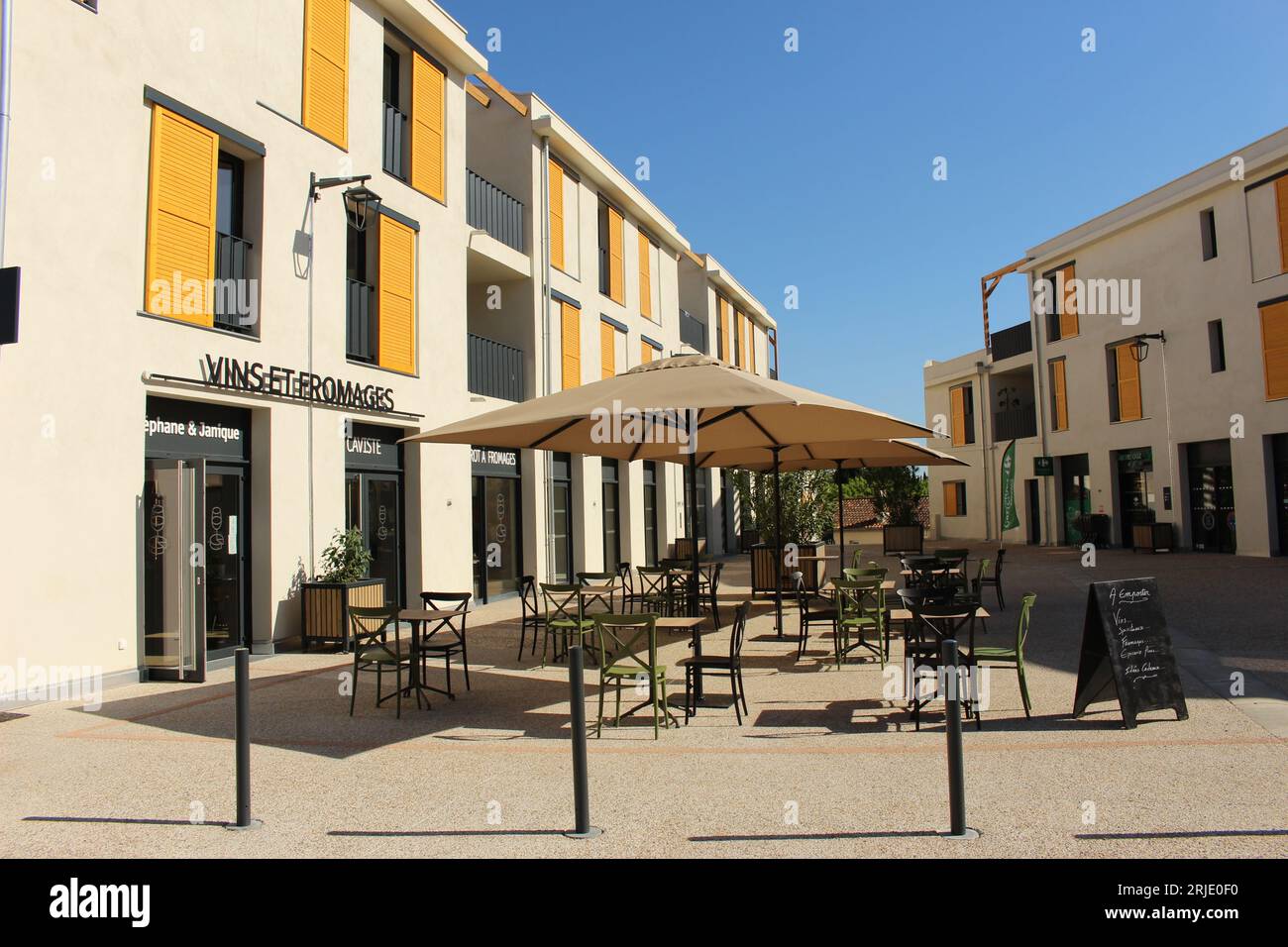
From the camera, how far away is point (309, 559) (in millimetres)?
11484

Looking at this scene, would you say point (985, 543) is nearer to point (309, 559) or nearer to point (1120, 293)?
point (1120, 293)

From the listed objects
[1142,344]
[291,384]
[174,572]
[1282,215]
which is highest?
[1282,215]

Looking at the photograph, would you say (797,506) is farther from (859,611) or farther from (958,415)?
(958,415)

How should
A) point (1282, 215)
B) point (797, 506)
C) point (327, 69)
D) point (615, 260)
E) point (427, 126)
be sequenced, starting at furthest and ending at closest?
point (615, 260)
point (1282, 215)
point (797, 506)
point (427, 126)
point (327, 69)

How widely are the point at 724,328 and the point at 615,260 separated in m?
11.1

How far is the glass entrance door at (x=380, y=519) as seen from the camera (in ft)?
41.9

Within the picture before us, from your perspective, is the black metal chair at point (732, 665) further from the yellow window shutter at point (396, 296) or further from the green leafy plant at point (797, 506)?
the green leafy plant at point (797, 506)

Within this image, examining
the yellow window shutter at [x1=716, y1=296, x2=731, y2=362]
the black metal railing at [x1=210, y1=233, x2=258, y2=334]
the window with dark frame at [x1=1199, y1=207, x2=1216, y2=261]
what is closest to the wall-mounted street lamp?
the window with dark frame at [x1=1199, y1=207, x2=1216, y2=261]

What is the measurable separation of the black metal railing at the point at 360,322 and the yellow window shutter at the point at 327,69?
1.99 metres

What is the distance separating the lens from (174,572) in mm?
9156

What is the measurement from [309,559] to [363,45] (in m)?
7.48

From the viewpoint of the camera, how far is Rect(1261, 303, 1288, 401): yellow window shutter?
65.5 feet

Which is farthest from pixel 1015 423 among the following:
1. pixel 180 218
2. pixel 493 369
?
pixel 180 218

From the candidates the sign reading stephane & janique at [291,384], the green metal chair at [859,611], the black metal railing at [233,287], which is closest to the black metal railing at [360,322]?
the sign reading stephane & janique at [291,384]
